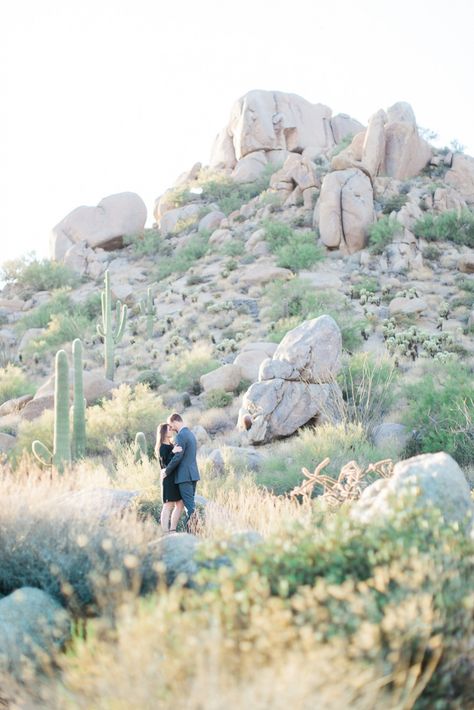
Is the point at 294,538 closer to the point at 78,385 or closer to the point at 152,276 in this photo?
the point at 78,385

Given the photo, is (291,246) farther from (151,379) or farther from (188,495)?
(188,495)

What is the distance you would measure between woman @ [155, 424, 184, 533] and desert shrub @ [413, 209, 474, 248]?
24.6m

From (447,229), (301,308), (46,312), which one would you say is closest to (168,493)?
(301,308)

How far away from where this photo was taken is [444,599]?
3959 mm

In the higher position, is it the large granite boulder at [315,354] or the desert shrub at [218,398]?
the large granite boulder at [315,354]

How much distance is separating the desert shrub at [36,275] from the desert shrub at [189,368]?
51.7 feet

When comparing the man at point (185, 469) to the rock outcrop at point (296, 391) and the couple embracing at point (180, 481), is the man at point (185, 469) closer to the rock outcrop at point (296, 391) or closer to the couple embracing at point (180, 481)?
the couple embracing at point (180, 481)

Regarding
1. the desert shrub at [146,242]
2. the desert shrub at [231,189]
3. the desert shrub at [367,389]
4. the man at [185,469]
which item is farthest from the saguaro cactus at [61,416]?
the desert shrub at [231,189]

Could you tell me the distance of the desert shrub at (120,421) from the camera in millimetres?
17734

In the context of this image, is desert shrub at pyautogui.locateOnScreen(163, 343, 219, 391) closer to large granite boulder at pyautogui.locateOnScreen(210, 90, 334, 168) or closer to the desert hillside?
the desert hillside

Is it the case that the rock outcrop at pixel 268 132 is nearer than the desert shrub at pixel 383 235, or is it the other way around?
the desert shrub at pixel 383 235

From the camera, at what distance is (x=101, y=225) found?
141 feet

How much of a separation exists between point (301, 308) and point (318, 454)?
1440 cm

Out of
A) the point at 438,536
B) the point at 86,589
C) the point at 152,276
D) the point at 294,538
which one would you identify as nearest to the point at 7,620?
the point at 86,589
